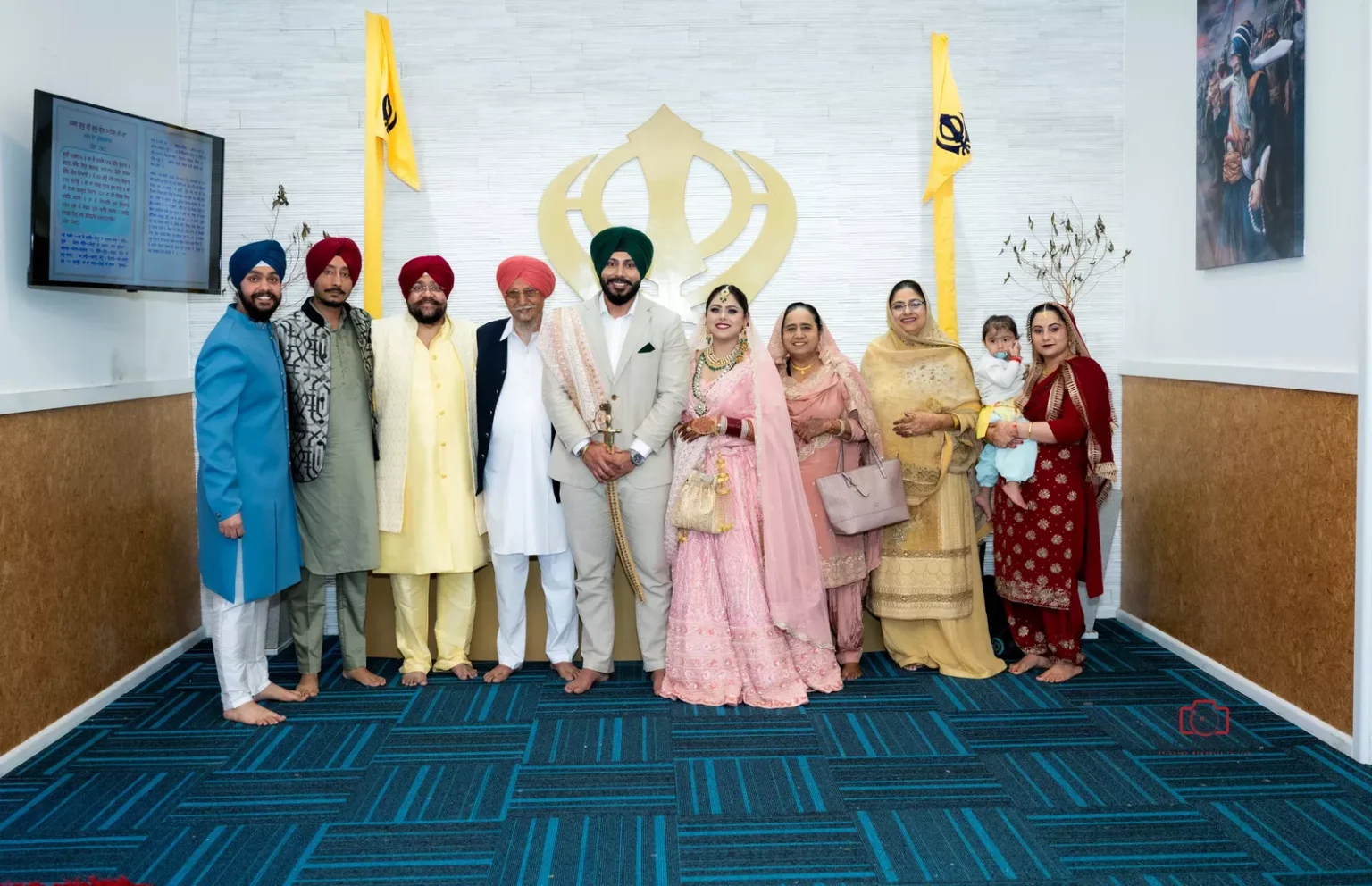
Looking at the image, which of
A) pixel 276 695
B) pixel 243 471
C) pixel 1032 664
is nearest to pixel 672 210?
pixel 243 471

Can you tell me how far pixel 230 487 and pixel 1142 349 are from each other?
3.73m

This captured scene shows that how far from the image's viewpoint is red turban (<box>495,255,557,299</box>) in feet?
12.8

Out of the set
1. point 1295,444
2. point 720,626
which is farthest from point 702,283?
point 1295,444

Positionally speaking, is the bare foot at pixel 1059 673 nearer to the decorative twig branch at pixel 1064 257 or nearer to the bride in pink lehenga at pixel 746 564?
the bride in pink lehenga at pixel 746 564

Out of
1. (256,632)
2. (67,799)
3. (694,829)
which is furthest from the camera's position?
(256,632)

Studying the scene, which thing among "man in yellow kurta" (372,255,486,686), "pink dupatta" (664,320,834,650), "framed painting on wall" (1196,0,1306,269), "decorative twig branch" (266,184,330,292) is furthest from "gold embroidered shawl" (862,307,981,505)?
"decorative twig branch" (266,184,330,292)

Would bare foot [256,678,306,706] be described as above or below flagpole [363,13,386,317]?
below

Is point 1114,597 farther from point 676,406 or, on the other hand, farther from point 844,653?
point 676,406

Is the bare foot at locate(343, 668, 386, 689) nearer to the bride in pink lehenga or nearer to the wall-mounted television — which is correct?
the bride in pink lehenga

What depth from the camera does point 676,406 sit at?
374 cm

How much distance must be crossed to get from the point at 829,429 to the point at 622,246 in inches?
40.1

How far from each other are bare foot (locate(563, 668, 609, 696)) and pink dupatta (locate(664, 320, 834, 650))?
1.74ft

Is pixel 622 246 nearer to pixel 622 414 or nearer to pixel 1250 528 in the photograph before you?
pixel 622 414

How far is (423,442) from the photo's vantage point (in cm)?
394
